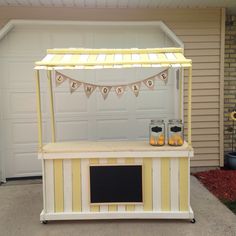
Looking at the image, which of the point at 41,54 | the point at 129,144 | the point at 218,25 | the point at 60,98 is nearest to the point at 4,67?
the point at 41,54

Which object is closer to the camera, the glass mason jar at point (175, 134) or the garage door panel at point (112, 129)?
the glass mason jar at point (175, 134)

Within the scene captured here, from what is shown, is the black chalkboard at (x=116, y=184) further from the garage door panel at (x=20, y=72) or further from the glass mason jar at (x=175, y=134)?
the garage door panel at (x=20, y=72)

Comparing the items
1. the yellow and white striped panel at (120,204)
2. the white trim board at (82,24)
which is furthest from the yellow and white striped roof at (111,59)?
the white trim board at (82,24)

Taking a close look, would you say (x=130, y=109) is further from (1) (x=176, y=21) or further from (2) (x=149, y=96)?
(1) (x=176, y=21)

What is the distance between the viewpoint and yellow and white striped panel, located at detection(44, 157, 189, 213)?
279cm

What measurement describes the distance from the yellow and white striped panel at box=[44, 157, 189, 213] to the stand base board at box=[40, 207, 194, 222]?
0.03m

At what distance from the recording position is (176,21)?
14.0ft

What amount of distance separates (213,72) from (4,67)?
337 centimetres

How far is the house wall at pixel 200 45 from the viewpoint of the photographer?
409 centimetres

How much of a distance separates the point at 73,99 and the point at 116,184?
1952 mm

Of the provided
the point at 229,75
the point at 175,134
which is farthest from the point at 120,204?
the point at 229,75

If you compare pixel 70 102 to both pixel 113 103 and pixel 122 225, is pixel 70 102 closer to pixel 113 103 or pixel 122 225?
pixel 113 103

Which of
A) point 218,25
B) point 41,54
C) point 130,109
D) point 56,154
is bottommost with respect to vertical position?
point 56,154

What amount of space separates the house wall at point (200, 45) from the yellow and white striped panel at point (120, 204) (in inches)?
71.4
